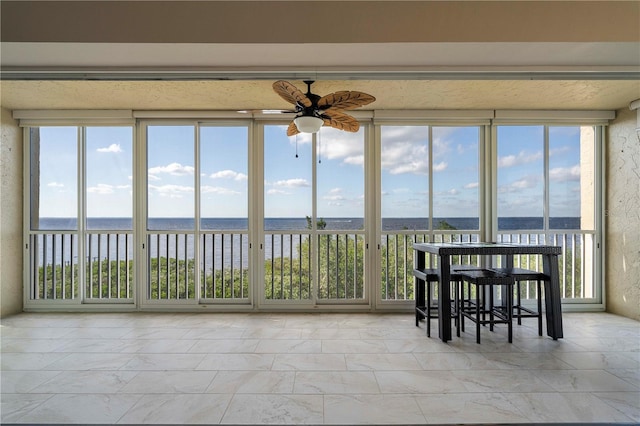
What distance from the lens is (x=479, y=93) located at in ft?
13.0

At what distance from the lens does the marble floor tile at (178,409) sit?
84.6 inches

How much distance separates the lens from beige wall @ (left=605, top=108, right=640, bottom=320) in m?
4.37

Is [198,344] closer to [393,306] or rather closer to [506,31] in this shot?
[393,306]

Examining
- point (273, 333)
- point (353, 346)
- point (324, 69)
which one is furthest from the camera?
point (273, 333)

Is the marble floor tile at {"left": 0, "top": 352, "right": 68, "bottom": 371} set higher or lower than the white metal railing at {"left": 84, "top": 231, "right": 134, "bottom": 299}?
lower

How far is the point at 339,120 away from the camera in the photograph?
356 cm

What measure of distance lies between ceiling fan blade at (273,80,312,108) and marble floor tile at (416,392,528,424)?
8.31ft

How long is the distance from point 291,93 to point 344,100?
0.48 m

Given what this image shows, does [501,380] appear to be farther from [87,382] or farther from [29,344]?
[29,344]

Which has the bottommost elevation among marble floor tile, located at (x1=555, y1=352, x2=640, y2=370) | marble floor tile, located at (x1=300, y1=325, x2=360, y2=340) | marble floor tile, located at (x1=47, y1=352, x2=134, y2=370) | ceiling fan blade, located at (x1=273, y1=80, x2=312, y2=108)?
marble floor tile, located at (x1=300, y1=325, x2=360, y2=340)

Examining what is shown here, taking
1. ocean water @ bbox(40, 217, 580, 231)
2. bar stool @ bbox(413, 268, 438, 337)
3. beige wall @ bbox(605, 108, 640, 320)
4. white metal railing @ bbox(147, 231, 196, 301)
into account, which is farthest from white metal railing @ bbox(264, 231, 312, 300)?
beige wall @ bbox(605, 108, 640, 320)

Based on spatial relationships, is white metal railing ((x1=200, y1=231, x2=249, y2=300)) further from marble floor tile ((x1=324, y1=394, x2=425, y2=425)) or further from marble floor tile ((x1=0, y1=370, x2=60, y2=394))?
marble floor tile ((x1=324, y1=394, x2=425, y2=425))

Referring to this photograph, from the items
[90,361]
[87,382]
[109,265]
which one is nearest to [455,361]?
[87,382]

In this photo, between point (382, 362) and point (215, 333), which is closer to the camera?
point (382, 362)
